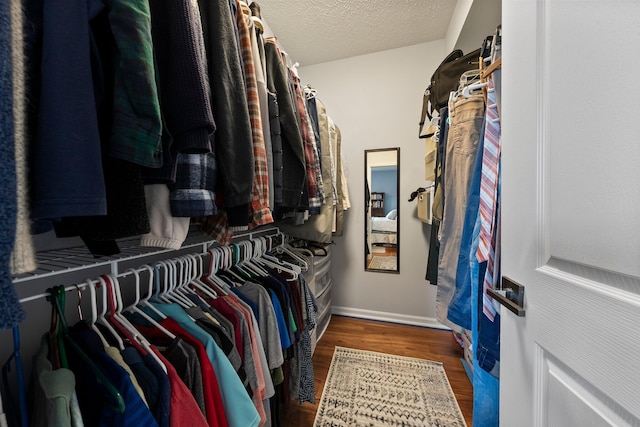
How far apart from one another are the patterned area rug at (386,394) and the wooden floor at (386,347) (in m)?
0.05

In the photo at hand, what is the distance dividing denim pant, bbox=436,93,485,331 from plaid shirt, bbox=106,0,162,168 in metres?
1.01

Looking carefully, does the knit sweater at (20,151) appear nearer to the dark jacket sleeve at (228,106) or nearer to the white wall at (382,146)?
the dark jacket sleeve at (228,106)

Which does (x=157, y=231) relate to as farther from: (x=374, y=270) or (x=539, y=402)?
(x=374, y=270)

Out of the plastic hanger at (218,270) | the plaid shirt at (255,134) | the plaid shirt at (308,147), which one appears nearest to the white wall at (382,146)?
the plaid shirt at (308,147)

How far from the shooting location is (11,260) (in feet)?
0.90

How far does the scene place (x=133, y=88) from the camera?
387 mm

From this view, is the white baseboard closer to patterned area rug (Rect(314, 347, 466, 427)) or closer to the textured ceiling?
patterned area rug (Rect(314, 347, 466, 427))

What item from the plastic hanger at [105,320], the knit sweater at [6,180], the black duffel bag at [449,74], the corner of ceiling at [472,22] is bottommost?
the plastic hanger at [105,320]

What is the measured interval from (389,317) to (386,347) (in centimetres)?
44

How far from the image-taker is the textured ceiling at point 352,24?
1.67m

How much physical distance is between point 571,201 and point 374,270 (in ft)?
6.68

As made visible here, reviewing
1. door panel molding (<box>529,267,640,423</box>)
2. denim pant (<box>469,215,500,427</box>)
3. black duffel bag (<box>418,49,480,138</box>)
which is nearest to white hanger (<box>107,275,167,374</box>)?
door panel molding (<box>529,267,640,423</box>)

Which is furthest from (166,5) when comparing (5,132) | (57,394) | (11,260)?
(57,394)

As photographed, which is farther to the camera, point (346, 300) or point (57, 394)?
point (346, 300)
